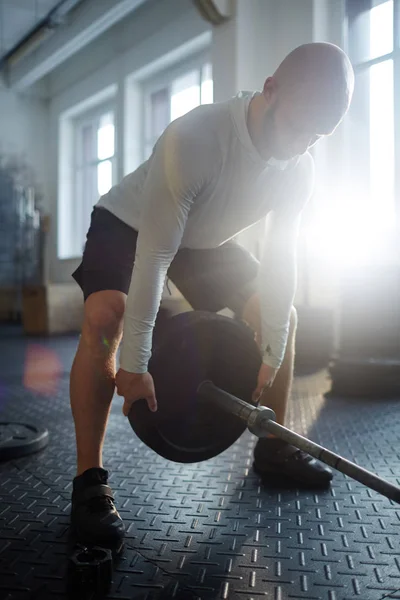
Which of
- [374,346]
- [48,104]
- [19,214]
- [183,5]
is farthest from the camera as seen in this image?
[48,104]

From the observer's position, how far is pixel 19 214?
22.2ft

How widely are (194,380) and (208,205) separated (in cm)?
37

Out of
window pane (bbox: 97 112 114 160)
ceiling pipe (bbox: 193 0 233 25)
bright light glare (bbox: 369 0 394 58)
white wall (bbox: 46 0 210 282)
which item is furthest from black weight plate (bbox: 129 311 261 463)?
window pane (bbox: 97 112 114 160)

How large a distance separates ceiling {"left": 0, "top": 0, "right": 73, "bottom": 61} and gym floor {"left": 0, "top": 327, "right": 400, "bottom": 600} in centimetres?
479

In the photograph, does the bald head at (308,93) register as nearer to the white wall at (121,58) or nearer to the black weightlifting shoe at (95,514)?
the black weightlifting shoe at (95,514)

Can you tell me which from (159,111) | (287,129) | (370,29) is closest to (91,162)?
(159,111)

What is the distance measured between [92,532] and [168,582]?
0.19 metres

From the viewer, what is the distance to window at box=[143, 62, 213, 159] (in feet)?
16.8

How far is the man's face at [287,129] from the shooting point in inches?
38.4

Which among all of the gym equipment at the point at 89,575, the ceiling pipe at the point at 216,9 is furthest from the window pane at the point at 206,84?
the gym equipment at the point at 89,575

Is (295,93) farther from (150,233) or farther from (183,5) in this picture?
(183,5)

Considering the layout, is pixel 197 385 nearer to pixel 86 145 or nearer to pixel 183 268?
pixel 183 268

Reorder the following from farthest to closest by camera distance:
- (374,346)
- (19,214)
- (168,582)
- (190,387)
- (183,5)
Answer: (19,214) → (183,5) → (374,346) → (190,387) → (168,582)

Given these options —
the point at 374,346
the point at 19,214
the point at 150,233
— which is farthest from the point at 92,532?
the point at 19,214
